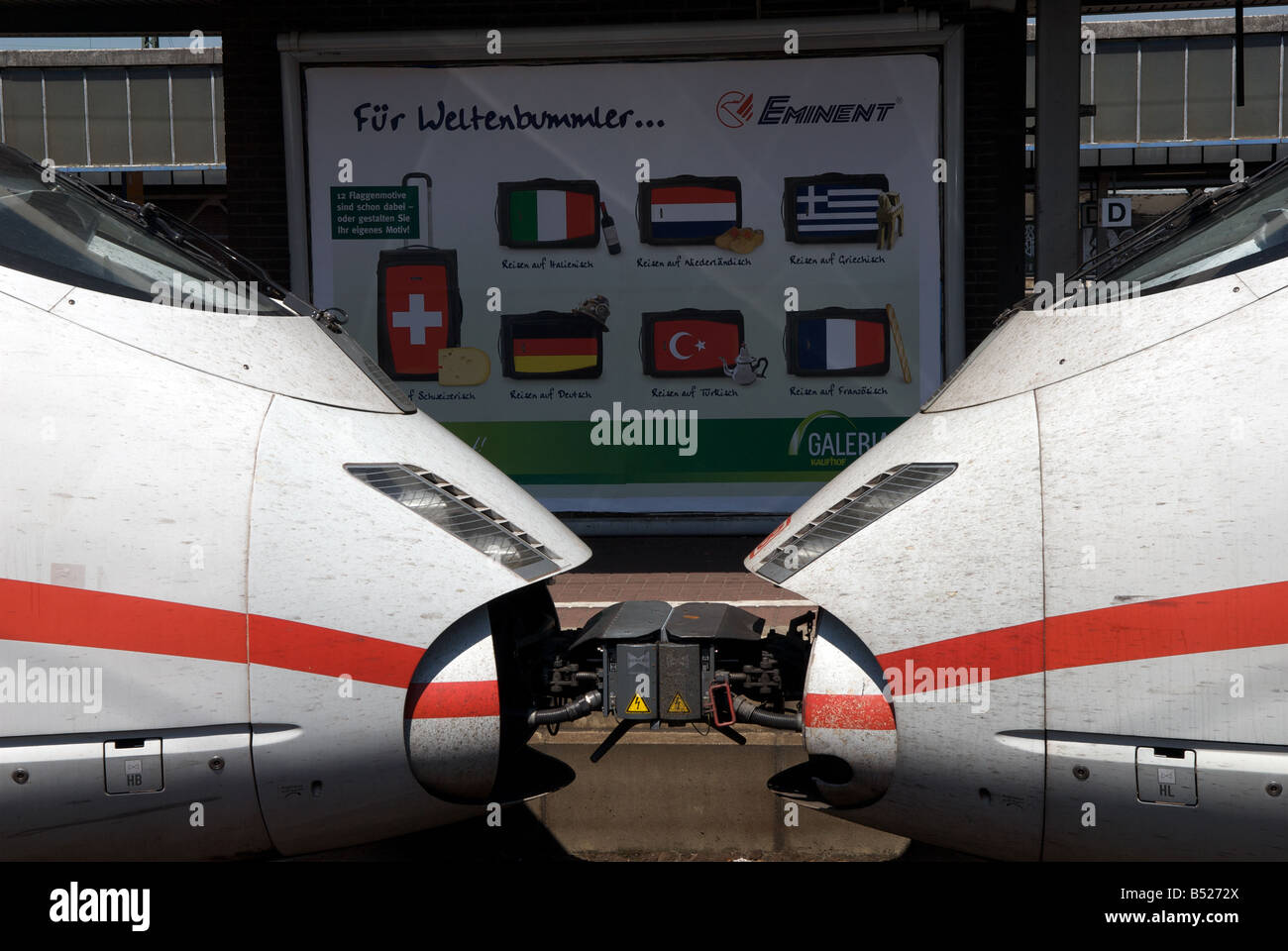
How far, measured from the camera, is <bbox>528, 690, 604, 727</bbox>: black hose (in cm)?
371

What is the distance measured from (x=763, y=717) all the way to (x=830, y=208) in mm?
6596

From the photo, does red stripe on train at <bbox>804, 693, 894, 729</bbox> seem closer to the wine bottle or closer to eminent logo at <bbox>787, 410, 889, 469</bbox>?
eminent logo at <bbox>787, 410, 889, 469</bbox>

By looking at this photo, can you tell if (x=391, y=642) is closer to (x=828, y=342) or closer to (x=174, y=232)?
(x=174, y=232)

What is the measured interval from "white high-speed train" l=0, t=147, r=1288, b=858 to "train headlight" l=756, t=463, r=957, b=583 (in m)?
0.02

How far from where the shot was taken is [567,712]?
12.2 feet

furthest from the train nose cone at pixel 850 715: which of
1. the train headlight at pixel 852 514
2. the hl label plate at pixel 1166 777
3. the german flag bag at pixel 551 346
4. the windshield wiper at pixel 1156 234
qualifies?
the german flag bag at pixel 551 346

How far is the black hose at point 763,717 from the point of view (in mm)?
3625

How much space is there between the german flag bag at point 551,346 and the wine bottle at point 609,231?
59 centimetres

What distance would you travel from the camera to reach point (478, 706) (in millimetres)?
3219

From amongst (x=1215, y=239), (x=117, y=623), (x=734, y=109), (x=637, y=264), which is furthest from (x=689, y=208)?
(x=117, y=623)

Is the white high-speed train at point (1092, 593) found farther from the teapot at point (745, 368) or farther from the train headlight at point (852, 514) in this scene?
the teapot at point (745, 368)

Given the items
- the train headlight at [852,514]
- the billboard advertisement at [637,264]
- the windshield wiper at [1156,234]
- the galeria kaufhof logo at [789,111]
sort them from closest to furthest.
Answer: the train headlight at [852,514], the windshield wiper at [1156,234], the galeria kaufhof logo at [789,111], the billboard advertisement at [637,264]

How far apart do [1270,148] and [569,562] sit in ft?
82.2

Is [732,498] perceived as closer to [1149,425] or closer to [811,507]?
[811,507]
